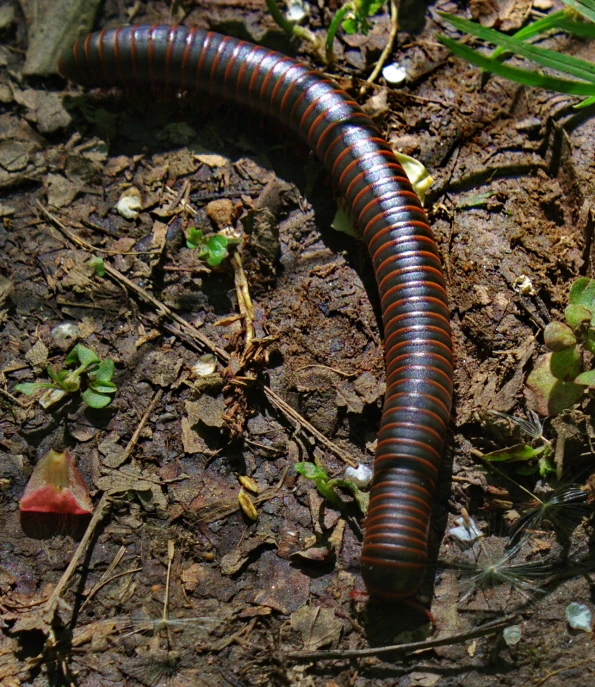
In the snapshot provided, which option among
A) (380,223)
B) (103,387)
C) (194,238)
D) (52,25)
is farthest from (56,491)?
(52,25)

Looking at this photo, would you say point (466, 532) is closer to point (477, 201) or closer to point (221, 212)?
point (477, 201)

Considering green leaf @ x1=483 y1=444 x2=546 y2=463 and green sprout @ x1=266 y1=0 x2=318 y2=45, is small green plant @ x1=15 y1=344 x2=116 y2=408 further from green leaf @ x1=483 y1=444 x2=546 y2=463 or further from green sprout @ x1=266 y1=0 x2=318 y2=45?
green sprout @ x1=266 y1=0 x2=318 y2=45

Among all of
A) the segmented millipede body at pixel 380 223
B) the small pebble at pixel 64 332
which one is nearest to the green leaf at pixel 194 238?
the small pebble at pixel 64 332

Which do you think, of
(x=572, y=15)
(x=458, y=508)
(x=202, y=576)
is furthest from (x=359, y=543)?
(x=572, y=15)

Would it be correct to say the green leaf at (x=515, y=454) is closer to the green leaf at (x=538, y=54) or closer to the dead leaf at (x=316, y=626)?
the dead leaf at (x=316, y=626)

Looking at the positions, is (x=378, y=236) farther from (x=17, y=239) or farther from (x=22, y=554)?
(x=22, y=554)

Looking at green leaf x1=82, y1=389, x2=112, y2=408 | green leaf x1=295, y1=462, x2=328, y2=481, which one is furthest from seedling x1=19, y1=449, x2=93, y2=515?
green leaf x1=295, y1=462, x2=328, y2=481
